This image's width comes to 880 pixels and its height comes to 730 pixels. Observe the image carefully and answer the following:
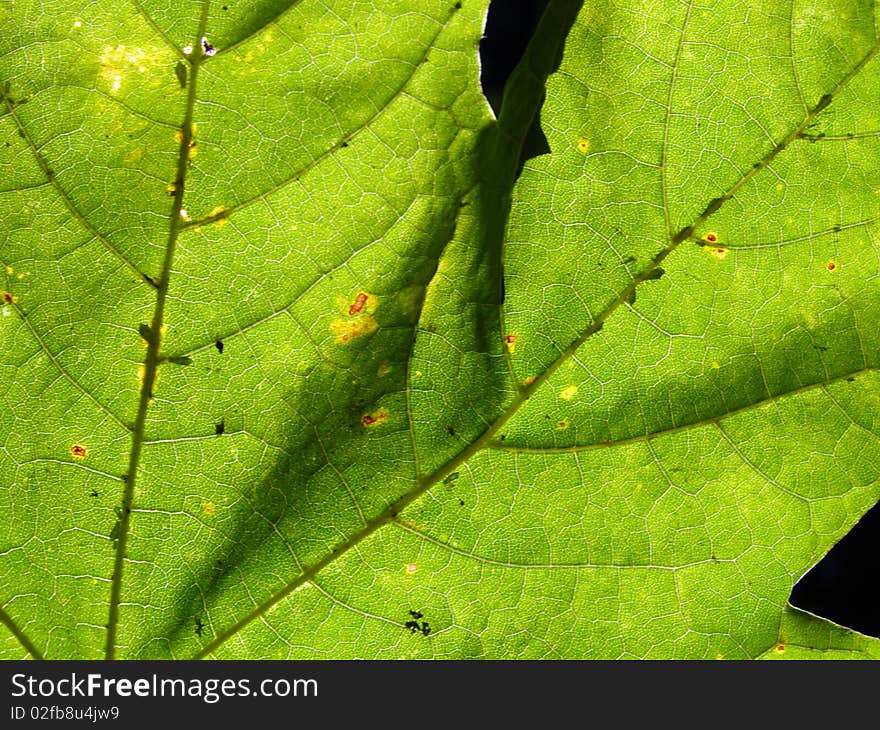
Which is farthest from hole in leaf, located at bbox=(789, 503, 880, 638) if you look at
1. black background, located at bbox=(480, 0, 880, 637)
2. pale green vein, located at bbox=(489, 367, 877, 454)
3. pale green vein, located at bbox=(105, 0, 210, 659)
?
pale green vein, located at bbox=(105, 0, 210, 659)

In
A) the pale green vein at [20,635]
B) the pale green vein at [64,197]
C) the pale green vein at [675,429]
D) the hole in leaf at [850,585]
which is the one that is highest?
the pale green vein at [64,197]

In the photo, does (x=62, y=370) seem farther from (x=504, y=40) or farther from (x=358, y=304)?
(x=504, y=40)

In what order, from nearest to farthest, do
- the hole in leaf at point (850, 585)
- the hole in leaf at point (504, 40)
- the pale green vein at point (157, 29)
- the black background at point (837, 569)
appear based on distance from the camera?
1. the pale green vein at point (157, 29)
2. the hole in leaf at point (504, 40)
3. the black background at point (837, 569)
4. the hole in leaf at point (850, 585)

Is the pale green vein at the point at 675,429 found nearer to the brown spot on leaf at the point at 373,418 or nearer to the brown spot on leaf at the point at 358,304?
the brown spot on leaf at the point at 373,418

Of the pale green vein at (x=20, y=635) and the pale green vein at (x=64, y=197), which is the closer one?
the pale green vein at (x=64, y=197)

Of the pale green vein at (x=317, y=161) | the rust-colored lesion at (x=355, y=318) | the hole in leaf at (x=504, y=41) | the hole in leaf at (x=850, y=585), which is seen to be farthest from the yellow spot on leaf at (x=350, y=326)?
the hole in leaf at (x=850, y=585)

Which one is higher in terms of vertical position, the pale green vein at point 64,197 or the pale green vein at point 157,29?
the pale green vein at point 157,29

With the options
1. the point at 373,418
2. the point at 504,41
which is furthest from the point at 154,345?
the point at 504,41

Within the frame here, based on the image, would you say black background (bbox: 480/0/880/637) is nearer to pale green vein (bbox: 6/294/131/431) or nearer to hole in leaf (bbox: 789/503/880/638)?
hole in leaf (bbox: 789/503/880/638)
